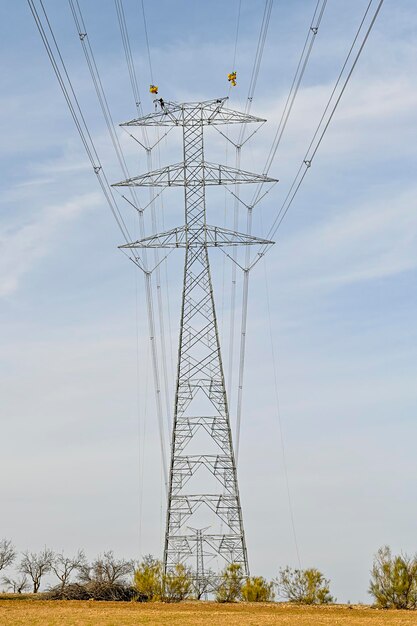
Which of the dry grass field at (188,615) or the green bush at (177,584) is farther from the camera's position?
the green bush at (177,584)

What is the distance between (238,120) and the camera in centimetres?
6234

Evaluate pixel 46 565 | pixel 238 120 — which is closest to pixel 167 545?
pixel 238 120

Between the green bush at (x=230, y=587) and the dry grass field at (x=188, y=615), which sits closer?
the dry grass field at (x=188, y=615)

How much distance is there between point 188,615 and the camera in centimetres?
5019

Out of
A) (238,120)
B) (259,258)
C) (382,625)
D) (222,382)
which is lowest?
(382,625)

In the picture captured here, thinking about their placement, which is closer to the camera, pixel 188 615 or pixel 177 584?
pixel 188 615

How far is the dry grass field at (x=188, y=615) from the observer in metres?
45.9

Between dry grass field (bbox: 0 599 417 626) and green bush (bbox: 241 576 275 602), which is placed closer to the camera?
dry grass field (bbox: 0 599 417 626)

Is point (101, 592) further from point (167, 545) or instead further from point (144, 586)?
point (167, 545)

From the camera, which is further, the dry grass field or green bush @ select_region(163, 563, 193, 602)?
green bush @ select_region(163, 563, 193, 602)

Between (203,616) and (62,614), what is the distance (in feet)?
26.7

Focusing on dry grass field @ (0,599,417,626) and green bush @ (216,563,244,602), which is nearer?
dry grass field @ (0,599,417,626)

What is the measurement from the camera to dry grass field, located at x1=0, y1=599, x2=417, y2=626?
45875mm

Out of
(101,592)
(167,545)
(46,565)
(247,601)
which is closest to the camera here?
(167,545)
